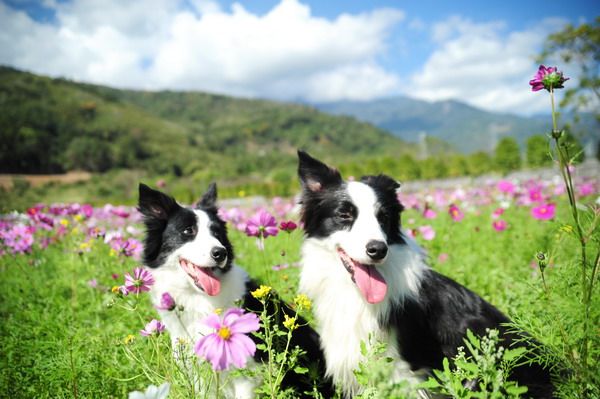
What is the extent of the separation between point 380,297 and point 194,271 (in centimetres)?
142

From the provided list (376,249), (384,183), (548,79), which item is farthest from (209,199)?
(548,79)

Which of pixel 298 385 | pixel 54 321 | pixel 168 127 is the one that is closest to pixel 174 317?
pixel 298 385

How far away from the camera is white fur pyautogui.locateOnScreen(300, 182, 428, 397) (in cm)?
219

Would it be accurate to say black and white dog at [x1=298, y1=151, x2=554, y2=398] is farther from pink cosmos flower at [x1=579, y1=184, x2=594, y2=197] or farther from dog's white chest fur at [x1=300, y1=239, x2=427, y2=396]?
pink cosmos flower at [x1=579, y1=184, x2=594, y2=197]

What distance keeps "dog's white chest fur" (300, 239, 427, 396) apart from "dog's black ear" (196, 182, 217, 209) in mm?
1190

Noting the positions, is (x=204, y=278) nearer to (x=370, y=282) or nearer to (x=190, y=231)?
(x=190, y=231)

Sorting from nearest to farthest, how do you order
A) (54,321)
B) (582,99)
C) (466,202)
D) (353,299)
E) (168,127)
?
1. (353,299)
2. (54,321)
3. (466,202)
4. (582,99)
5. (168,127)

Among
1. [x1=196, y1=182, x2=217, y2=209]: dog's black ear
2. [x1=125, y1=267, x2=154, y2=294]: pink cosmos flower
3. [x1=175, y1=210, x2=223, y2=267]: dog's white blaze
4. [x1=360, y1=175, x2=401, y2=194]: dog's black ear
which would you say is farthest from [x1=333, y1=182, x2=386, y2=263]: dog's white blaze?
[x1=196, y1=182, x2=217, y2=209]: dog's black ear

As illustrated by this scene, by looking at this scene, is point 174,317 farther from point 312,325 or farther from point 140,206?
point 312,325

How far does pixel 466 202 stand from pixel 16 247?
8338 mm

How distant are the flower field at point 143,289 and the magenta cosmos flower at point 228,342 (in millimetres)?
35

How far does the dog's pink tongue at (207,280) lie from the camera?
7.97ft

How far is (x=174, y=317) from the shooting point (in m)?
2.44

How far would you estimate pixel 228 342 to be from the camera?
3.60 feet
